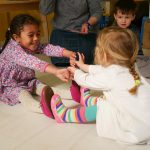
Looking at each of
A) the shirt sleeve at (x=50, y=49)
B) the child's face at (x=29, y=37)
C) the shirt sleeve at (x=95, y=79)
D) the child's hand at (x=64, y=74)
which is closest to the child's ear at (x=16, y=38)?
the child's face at (x=29, y=37)

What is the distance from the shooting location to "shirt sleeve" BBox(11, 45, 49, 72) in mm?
1174

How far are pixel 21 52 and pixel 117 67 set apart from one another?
0.53 m

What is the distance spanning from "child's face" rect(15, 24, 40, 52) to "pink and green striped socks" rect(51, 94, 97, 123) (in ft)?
1.19

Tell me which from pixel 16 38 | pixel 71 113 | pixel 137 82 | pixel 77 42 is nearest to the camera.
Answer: pixel 137 82

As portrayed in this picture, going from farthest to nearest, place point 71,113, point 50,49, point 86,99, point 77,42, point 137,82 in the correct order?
point 77,42, point 50,49, point 86,99, point 71,113, point 137,82

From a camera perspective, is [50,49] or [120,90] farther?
[50,49]

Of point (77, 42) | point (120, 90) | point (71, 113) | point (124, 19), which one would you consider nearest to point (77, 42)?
point (77, 42)

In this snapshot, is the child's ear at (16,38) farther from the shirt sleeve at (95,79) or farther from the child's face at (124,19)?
the child's face at (124,19)

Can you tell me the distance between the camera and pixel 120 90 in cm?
88

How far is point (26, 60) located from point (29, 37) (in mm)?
134

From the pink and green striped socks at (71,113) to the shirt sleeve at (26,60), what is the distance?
0.63 ft

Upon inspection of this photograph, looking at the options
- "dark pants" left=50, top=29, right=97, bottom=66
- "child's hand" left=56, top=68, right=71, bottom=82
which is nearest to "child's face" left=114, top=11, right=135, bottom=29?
"dark pants" left=50, top=29, right=97, bottom=66

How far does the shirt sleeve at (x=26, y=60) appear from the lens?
117cm

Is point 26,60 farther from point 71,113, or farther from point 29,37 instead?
point 71,113
